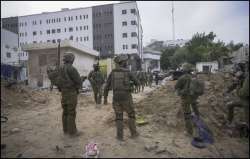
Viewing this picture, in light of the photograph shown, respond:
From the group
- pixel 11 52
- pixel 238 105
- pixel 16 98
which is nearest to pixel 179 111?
pixel 238 105

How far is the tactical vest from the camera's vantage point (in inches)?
204

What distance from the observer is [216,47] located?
34.3 m

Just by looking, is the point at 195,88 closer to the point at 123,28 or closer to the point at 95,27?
the point at 123,28

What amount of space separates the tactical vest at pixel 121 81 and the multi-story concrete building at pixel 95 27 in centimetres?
3779

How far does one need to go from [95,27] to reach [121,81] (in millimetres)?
44829

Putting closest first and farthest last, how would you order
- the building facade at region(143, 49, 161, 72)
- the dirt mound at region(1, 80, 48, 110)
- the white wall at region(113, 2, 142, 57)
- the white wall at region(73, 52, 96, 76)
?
the dirt mound at region(1, 80, 48, 110) → the white wall at region(73, 52, 96, 76) → the white wall at region(113, 2, 142, 57) → the building facade at region(143, 49, 161, 72)

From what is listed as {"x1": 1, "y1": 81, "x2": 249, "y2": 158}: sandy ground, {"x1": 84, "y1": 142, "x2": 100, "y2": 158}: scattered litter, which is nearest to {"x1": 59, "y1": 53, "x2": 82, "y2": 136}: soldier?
{"x1": 1, "y1": 81, "x2": 249, "y2": 158}: sandy ground

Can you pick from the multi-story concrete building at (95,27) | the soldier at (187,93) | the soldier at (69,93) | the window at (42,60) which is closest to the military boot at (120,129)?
the soldier at (69,93)

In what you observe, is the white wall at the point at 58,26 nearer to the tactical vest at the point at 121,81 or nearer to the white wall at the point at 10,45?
the white wall at the point at 10,45

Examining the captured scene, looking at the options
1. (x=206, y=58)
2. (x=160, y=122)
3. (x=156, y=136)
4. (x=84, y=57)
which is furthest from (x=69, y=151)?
(x=206, y=58)

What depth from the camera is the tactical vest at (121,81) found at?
17.0ft

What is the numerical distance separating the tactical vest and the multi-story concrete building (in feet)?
124

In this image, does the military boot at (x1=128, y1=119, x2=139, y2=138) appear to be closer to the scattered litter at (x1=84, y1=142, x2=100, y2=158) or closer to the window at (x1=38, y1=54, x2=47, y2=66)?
the scattered litter at (x1=84, y1=142, x2=100, y2=158)

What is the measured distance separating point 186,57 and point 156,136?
3644 cm
